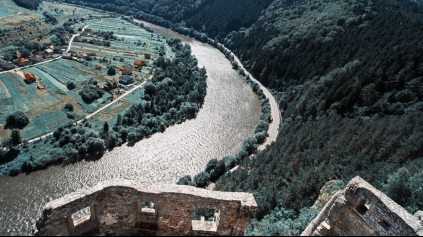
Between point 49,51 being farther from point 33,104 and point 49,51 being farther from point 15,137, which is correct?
point 15,137

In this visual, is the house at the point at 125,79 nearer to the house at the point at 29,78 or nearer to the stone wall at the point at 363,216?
the house at the point at 29,78

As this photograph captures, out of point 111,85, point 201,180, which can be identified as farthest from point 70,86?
point 201,180

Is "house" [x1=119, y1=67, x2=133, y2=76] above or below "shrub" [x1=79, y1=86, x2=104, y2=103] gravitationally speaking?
above

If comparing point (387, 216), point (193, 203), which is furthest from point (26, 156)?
point (387, 216)

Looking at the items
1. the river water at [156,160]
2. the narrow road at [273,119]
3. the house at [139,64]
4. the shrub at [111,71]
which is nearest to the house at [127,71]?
the shrub at [111,71]

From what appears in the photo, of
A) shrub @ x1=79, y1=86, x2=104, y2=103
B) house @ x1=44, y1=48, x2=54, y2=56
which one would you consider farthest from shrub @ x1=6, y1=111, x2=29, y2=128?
house @ x1=44, y1=48, x2=54, y2=56

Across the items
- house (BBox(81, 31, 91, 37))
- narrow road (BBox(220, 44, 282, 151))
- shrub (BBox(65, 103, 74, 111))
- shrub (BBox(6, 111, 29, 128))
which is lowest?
shrub (BBox(6, 111, 29, 128))

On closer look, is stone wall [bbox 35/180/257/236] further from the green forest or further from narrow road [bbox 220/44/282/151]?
narrow road [bbox 220/44/282/151]
